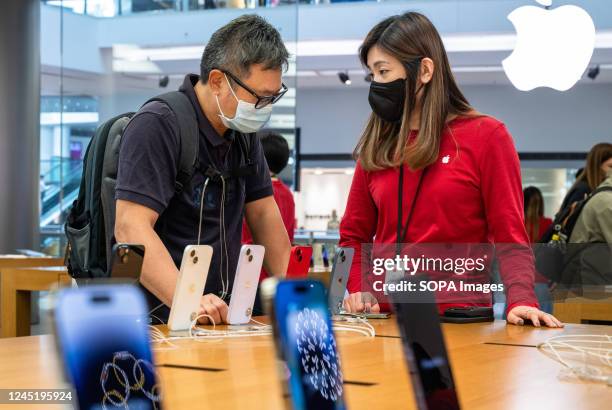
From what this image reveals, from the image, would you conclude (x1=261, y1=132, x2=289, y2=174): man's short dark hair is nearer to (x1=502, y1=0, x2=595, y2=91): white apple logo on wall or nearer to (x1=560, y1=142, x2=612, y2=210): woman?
(x1=560, y1=142, x2=612, y2=210): woman

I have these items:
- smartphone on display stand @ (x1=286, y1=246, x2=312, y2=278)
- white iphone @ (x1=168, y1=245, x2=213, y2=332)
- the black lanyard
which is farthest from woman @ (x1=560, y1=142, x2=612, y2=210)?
white iphone @ (x1=168, y1=245, x2=213, y2=332)

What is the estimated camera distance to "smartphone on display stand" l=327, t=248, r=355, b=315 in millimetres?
2369

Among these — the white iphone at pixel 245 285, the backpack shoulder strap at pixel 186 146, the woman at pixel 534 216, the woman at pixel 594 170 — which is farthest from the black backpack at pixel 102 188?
the woman at pixel 534 216

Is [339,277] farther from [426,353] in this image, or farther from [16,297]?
[16,297]

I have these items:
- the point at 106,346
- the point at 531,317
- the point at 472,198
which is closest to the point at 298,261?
the point at 472,198

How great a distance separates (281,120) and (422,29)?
511 centimetres

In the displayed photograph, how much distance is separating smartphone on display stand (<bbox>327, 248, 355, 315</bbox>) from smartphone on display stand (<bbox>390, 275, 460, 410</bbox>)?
136 cm

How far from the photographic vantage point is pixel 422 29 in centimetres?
254

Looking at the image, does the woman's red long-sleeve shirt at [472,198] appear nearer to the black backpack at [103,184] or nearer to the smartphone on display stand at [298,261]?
the smartphone on display stand at [298,261]

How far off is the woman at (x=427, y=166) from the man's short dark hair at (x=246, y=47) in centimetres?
30

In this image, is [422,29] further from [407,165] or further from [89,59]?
[89,59]

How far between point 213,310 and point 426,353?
1262 mm

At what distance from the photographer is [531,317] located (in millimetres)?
2283

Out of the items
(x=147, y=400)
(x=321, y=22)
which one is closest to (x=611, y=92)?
(x=321, y=22)
